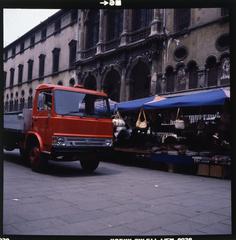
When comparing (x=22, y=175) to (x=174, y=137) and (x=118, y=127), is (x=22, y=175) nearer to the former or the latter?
(x=118, y=127)

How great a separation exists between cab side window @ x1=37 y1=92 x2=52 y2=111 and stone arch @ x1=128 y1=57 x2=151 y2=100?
748cm

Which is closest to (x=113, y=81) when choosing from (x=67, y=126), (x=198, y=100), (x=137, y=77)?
(x=137, y=77)

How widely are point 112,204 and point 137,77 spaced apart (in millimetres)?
12613

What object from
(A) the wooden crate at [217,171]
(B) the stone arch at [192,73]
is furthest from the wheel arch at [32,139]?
(B) the stone arch at [192,73]

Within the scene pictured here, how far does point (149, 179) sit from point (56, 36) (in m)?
17.5

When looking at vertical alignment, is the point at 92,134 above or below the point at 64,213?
above

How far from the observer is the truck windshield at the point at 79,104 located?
7.29 meters

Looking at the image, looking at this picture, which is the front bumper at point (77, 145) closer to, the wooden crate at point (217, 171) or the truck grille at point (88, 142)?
the truck grille at point (88, 142)

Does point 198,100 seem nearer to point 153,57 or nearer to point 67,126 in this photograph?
point 67,126

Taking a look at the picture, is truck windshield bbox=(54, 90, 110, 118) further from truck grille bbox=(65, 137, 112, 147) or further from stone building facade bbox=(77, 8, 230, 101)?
stone building facade bbox=(77, 8, 230, 101)

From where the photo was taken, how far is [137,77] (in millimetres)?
16875

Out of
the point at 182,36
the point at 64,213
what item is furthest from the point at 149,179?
the point at 182,36

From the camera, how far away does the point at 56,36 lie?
888 inches

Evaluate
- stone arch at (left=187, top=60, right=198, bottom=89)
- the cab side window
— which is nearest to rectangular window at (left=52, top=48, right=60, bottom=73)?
stone arch at (left=187, top=60, right=198, bottom=89)
